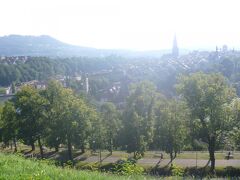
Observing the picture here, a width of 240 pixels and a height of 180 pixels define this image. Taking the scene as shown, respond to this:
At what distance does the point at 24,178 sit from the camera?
9.52m

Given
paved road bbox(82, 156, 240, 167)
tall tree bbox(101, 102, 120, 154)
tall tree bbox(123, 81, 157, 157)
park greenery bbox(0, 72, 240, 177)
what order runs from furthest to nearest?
tall tree bbox(101, 102, 120, 154), tall tree bbox(123, 81, 157, 157), paved road bbox(82, 156, 240, 167), park greenery bbox(0, 72, 240, 177)

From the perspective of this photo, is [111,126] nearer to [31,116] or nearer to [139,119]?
[139,119]

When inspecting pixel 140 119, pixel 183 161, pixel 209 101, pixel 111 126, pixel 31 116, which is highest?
pixel 209 101

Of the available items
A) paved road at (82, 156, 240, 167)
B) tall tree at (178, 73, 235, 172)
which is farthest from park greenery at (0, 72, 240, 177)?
paved road at (82, 156, 240, 167)

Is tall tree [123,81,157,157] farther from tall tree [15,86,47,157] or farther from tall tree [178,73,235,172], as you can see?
tall tree [15,86,47,157]

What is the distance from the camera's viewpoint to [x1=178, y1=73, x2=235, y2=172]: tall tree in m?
31.6

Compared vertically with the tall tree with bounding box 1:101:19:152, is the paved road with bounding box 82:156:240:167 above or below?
below

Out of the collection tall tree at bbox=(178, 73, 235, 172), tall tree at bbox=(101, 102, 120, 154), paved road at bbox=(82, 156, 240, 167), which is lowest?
paved road at bbox=(82, 156, 240, 167)

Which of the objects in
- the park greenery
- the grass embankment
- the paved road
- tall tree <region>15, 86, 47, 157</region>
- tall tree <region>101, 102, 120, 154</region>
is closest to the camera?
the grass embankment

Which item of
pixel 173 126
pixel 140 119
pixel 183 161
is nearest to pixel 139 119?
pixel 140 119

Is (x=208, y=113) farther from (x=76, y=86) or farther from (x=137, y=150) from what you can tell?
(x=76, y=86)

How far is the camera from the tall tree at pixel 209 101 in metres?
31.6

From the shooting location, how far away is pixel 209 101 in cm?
3166

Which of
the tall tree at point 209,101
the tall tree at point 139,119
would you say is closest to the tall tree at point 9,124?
the tall tree at point 139,119
